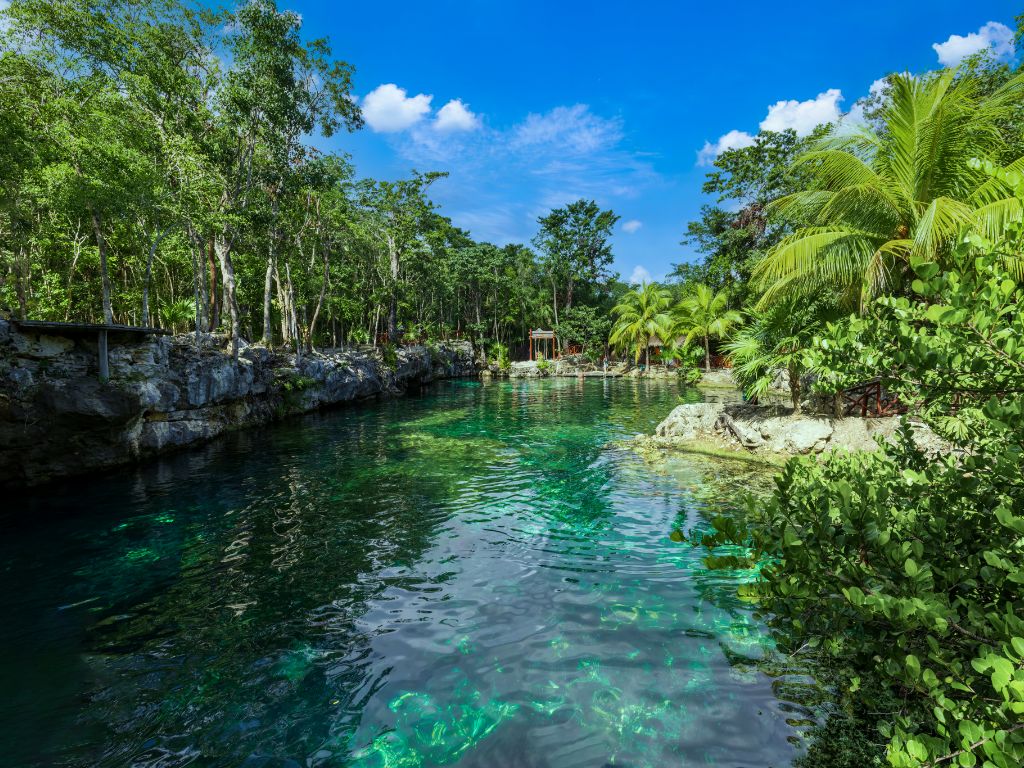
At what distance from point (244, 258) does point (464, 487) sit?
2348 cm

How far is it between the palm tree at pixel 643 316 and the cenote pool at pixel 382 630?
104 ft

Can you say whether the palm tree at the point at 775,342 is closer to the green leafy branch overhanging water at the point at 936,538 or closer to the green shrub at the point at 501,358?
the green leafy branch overhanging water at the point at 936,538

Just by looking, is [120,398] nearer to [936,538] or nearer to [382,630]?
[382,630]

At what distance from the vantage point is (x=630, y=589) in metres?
6.16

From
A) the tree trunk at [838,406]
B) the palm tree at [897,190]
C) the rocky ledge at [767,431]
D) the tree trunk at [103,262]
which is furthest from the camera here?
the tree trunk at [103,262]

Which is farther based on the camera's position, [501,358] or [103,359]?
[501,358]

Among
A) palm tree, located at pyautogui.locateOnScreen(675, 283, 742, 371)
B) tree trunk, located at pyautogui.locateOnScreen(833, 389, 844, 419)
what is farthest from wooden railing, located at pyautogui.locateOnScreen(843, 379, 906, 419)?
palm tree, located at pyautogui.locateOnScreen(675, 283, 742, 371)

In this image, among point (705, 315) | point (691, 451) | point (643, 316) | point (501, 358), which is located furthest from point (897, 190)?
point (501, 358)

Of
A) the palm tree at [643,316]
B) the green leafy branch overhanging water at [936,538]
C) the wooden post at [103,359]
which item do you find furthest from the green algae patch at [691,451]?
the palm tree at [643,316]

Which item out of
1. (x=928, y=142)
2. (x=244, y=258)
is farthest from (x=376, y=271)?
(x=928, y=142)

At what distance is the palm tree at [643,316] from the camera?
40875 millimetres

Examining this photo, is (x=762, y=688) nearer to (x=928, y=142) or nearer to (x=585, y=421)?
Result: (x=928, y=142)

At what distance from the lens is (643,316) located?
136 ft

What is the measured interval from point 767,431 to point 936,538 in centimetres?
1136
